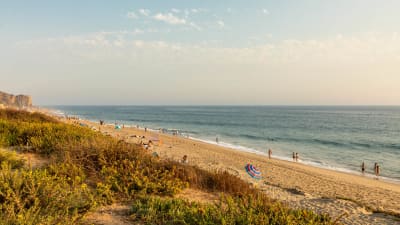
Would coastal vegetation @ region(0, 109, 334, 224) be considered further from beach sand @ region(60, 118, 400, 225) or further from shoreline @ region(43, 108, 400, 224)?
shoreline @ region(43, 108, 400, 224)

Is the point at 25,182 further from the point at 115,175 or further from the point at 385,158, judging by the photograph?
the point at 385,158

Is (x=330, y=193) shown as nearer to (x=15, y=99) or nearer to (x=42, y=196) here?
(x=42, y=196)

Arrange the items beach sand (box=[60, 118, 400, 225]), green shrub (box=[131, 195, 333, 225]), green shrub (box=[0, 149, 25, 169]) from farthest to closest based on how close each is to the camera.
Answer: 1. beach sand (box=[60, 118, 400, 225])
2. green shrub (box=[0, 149, 25, 169])
3. green shrub (box=[131, 195, 333, 225])

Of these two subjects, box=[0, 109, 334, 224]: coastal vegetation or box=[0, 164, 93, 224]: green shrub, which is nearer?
box=[0, 109, 334, 224]: coastal vegetation

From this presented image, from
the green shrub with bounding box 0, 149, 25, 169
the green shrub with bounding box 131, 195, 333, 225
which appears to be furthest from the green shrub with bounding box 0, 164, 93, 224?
the green shrub with bounding box 0, 149, 25, 169

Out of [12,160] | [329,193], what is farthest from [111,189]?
[329,193]

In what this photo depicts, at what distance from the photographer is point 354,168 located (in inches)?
764

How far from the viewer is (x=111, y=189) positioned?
4613 millimetres

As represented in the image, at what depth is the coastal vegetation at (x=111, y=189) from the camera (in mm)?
3154

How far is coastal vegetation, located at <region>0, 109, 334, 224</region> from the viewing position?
10.3 ft

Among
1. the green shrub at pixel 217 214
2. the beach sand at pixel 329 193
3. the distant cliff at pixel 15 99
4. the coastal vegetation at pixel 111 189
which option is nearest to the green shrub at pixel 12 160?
the coastal vegetation at pixel 111 189

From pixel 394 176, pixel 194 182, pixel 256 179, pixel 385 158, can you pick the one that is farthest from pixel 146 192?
pixel 385 158

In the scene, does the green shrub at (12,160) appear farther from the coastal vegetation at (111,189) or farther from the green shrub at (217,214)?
the green shrub at (217,214)

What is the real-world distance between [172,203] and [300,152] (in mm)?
24633
